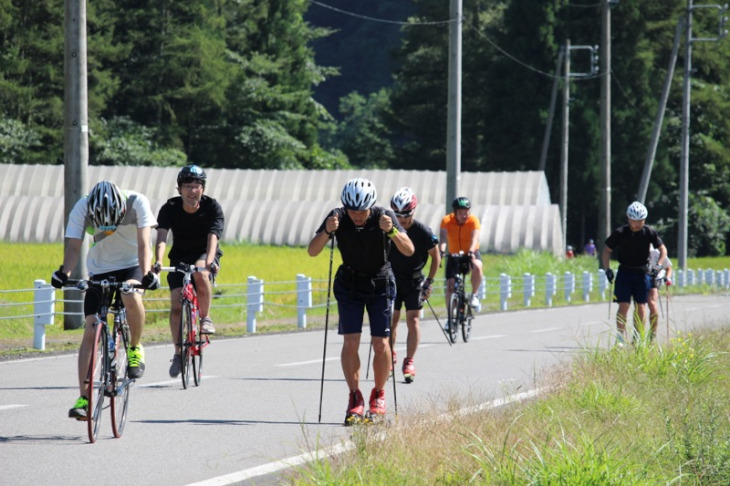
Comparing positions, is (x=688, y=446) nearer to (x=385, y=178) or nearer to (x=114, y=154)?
(x=385, y=178)

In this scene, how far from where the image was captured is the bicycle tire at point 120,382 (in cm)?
851

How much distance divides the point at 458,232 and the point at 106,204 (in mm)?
9182

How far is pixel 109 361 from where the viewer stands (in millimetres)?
8391

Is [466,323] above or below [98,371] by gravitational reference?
below

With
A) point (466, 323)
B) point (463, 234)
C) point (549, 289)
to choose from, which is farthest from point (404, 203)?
point (549, 289)

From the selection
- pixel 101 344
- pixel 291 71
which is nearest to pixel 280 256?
pixel 101 344

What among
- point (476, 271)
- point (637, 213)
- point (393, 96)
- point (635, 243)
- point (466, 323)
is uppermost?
point (393, 96)

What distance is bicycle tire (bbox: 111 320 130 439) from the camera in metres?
8.51

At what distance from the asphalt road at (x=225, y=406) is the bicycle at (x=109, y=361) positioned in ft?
0.60

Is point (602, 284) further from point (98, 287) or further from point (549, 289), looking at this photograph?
point (98, 287)

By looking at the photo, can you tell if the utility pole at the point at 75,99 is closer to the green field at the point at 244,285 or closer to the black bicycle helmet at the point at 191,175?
the green field at the point at 244,285

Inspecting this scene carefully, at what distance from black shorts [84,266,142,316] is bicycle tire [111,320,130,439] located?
237 millimetres

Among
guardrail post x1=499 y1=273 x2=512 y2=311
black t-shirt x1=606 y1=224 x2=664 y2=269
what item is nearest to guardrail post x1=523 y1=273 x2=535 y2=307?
guardrail post x1=499 y1=273 x2=512 y2=311

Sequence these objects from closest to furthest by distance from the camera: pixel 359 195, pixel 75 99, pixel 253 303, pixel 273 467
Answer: pixel 273 467
pixel 359 195
pixel 75 99
pixel 253 303
